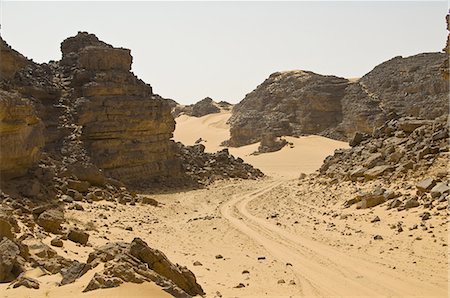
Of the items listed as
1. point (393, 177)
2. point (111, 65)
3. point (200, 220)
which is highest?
point (111, 65)

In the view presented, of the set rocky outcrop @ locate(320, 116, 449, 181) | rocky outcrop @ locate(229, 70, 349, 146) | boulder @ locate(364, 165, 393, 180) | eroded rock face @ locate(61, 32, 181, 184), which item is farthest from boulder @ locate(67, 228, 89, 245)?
rocky outcrop @ locate(229, 70, 349, 146)

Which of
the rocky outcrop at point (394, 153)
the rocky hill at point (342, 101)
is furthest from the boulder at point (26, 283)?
the rocky hill at point (342, 101)

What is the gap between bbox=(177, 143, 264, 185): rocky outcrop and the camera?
29.8m

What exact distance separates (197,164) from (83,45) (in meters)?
9.09

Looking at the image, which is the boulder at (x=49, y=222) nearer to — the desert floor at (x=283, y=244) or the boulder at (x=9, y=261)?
the desert floor at (x=283, y=244)

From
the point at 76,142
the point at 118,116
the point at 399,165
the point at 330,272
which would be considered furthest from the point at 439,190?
the point at 76,142

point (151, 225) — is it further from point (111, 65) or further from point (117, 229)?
point (111, 65)

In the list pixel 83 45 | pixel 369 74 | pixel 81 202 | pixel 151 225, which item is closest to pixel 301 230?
pixel 151 225

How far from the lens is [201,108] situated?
82.7 m

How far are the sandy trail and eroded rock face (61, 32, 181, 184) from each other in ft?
40.6

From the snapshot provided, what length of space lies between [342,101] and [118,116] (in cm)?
3219

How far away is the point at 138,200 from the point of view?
20.0 metres

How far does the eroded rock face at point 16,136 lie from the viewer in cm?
1493

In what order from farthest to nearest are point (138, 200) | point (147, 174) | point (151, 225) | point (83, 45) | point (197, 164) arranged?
1. point (197, 164)
2. point (83, 45)
3. point (147, 174)
4. point (138, 200)
5. point (151, 225)
